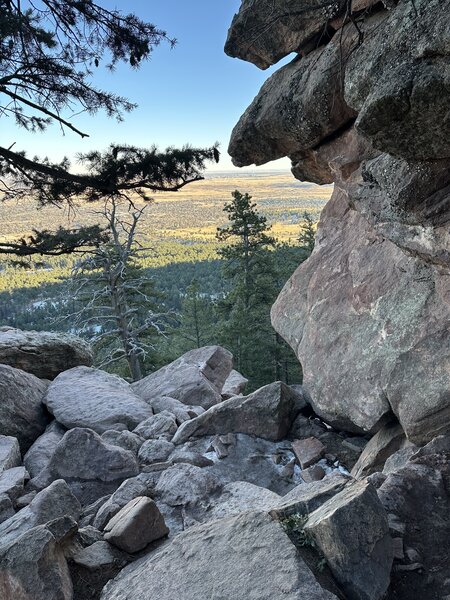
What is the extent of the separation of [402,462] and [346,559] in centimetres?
278

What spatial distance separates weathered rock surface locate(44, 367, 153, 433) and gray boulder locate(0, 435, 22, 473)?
4.01ft

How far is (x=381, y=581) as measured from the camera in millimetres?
3832

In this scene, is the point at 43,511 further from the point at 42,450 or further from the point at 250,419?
the point at 250,419

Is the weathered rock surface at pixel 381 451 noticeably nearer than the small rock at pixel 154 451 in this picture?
Yes

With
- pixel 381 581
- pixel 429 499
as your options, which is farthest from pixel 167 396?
pixel 381 581

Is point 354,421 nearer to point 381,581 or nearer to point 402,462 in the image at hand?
point 402,462

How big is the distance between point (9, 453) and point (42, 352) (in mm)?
4438

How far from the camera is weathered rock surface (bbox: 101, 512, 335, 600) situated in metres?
3.55

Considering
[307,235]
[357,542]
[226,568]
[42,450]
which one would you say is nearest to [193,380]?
[42,450]

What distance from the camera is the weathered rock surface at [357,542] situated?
3756 mm

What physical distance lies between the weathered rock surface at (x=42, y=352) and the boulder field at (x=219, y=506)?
1.75 meters

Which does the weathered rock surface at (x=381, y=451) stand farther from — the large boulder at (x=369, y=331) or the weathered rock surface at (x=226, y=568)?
the weathered rock surface at (x=226, y=568)

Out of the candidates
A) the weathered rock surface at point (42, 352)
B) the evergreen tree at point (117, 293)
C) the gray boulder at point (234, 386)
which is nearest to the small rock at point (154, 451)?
the weathered rock surface at point (42, 352)

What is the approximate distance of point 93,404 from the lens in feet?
32.4
